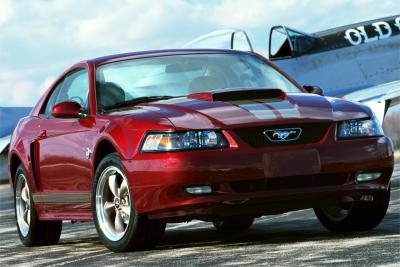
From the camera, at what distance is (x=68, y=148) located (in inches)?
327

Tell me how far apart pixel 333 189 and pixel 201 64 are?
187cm

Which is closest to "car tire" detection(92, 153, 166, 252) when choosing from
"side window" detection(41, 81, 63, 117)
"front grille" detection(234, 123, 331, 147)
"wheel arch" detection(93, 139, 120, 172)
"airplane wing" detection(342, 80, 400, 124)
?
"wheel arch" detection(93, 139, 120, 172)

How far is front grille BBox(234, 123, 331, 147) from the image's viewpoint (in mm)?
7027

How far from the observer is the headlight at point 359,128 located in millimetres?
7309

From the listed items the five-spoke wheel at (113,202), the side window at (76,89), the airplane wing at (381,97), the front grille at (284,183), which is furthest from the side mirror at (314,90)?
the airplane wing at (381,97)

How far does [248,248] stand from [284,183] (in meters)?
0.51

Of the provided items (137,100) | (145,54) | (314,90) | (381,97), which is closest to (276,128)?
(137,100)

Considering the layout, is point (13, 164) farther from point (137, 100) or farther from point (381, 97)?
point (381, 97)

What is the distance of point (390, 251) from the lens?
639 centimetres

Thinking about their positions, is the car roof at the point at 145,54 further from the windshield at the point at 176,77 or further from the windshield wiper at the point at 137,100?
the windshield wiper at the point at 137,100

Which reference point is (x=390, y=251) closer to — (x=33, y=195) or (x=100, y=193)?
(x=100, y=193)

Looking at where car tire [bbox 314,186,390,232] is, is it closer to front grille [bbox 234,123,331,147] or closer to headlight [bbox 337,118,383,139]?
headlight [bbox 337,118,383,139]

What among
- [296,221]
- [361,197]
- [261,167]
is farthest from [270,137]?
[296,221]

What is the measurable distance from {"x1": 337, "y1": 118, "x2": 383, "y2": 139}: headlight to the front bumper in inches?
2.8
